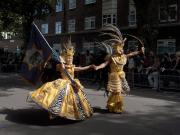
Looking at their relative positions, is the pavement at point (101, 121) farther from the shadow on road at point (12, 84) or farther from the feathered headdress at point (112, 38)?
the shadow on road at point (12, 84)

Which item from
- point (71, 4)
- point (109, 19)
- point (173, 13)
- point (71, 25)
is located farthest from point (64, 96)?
point (71, 4)

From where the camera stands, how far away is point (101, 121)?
9.89 meters

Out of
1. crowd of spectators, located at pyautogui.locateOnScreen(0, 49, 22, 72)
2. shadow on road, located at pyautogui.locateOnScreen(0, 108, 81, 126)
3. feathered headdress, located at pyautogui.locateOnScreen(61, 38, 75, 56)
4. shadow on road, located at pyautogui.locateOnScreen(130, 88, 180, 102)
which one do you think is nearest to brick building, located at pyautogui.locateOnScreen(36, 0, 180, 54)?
crowd of spectators, located at pyautogui.locateOnScreen(0, 49, 22, 72)

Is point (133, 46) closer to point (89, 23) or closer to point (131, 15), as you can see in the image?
point (131, 15)

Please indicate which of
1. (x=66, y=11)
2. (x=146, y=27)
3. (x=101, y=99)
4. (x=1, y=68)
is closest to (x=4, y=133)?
(x=101, y=99)

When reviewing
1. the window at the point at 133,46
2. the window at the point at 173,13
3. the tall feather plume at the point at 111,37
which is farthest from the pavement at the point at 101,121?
the window at the point at 173,13

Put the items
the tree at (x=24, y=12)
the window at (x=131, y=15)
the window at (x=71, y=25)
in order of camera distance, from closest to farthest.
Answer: the tree at (x=24, y=12) < the window at (x=131, y=15) < the window at (x=71, y=25)

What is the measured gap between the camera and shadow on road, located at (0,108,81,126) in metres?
9.70

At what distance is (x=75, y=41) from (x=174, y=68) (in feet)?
93.8

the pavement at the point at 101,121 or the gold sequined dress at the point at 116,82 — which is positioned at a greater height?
the gold sequined dress at the point at 116,82

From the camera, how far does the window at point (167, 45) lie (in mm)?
33781

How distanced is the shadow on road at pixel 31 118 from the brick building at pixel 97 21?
2057cm

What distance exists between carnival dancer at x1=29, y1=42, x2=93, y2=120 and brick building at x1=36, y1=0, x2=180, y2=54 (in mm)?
21805

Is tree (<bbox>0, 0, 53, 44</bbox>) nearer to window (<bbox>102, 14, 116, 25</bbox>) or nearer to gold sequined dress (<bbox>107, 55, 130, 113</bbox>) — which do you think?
window (<bbox>102, 14, 116, 25</bbox>)
